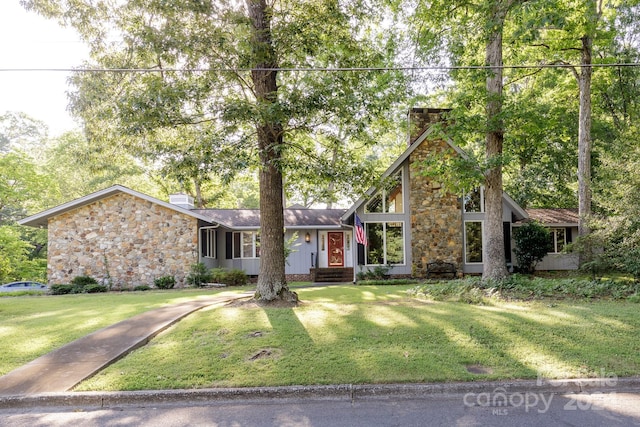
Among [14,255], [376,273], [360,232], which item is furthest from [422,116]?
[14,255]

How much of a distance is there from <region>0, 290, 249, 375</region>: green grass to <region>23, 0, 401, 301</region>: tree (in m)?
3.49

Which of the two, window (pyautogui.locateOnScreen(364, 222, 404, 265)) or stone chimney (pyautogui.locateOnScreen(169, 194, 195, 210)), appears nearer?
window (pyautogui.locateOnScreen(364, 222, 404, 265))

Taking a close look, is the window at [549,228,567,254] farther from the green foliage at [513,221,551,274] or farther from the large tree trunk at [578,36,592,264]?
the large tree trunk at [578,36,592,264]

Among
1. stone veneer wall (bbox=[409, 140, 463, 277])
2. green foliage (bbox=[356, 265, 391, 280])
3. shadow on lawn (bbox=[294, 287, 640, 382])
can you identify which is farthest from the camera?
stone veneer wall (bbox=[409, 140, 463, 277])

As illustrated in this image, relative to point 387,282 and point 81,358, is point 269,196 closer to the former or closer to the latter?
point 81,358

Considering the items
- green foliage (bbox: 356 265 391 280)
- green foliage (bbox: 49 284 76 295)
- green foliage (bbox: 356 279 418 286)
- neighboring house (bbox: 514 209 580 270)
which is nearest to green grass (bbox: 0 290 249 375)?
green foliage (bbox: 49 284 76 295)

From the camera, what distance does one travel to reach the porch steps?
20406 mm

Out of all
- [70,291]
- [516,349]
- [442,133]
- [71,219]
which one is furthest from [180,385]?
[71,219]

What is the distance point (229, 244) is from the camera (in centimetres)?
2222

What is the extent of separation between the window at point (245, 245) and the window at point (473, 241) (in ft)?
33.6

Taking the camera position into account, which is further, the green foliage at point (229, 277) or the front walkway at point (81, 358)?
the green foliage at point (229, 277)

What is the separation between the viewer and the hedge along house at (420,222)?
18.1 meters

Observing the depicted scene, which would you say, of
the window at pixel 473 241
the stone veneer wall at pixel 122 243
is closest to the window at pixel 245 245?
the stone veneer wall at pixel 122 243

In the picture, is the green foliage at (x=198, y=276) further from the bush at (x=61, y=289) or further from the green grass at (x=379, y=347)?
the green grass at (x=379, y=347)
